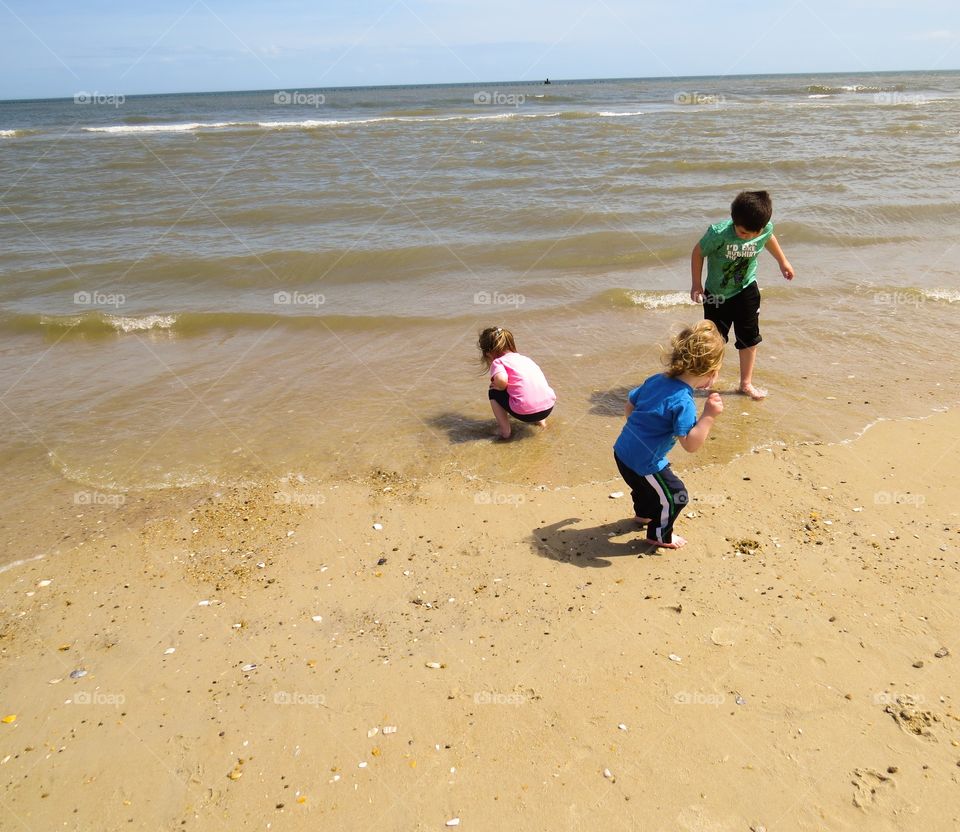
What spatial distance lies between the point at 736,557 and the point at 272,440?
3219mm

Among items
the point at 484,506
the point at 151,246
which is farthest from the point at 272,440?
the point at 151,246

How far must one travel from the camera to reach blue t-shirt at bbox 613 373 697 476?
3.62 m

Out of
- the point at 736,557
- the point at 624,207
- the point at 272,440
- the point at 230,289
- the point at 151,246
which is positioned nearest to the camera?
the point at 736,557

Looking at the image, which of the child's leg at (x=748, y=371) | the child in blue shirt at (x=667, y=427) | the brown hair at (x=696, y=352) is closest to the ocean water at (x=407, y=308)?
the child's leg at (x=748, y=371)

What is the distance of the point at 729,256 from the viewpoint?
521 centimetres

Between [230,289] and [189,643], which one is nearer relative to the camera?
[189,643]

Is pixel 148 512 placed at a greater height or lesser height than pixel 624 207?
lesser

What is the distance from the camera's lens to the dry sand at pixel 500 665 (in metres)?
2.45

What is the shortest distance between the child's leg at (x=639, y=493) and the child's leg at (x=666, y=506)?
0.04 meters

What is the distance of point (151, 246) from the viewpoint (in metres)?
10.3

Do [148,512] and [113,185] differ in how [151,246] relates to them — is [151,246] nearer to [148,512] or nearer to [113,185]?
[113,185]

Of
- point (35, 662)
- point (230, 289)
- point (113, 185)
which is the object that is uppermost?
point (113, 185)

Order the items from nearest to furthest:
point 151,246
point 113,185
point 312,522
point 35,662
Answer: point 35,662, point 312,522, point 151,246, point 113,185

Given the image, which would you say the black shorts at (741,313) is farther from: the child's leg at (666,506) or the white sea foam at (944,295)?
the white sea foam at (944,295)
